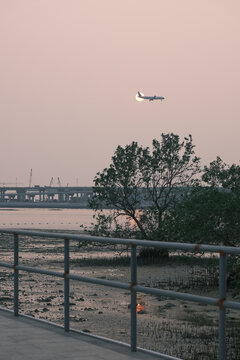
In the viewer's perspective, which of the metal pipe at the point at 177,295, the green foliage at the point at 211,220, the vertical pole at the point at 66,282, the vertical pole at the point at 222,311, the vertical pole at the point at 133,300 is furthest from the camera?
the green foliage at the point at 211,220

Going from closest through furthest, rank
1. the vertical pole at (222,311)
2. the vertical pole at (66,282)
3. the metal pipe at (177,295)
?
the vertical pole at (222,311) → the metal pipe at (177,295) → the vertical pole at (66,282)

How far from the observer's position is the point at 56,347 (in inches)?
330

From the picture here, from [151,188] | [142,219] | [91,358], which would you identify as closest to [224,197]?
[142,219]

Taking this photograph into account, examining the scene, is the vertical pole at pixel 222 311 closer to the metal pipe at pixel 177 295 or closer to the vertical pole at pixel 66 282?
the metal pipe at pixel 177 295

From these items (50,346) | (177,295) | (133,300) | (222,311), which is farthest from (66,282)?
(222,311)

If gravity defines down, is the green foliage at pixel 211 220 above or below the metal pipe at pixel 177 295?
above

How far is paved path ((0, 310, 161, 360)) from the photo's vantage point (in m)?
Answer: 7.86

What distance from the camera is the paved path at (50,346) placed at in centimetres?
786

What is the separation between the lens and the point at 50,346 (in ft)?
27.7

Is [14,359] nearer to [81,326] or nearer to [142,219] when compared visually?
[81,326]

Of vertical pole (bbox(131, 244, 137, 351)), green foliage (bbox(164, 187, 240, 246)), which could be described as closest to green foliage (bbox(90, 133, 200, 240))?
green foliage (bbox(164, 187, 240, 246))

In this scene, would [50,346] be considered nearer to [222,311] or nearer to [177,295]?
[177,295]

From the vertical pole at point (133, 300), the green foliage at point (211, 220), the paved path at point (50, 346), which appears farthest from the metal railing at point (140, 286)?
the green foliage at point (211, 220)

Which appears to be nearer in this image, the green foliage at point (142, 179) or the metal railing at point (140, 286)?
the metal railing at point (140, 286)
